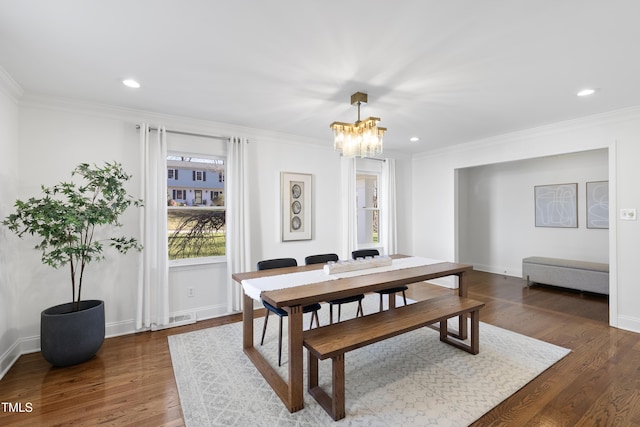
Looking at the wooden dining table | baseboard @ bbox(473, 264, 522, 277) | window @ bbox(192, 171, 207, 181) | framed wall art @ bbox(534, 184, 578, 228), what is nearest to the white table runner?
the wooden dining table

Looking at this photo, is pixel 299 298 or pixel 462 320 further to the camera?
pixel 462 320

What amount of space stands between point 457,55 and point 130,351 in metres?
3.95

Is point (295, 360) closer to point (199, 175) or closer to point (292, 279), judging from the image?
point (292, 279)

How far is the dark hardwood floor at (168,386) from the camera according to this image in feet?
6.49

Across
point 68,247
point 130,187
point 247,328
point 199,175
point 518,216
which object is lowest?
point 247,328

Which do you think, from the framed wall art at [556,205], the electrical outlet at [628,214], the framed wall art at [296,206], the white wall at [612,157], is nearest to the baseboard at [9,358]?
the framed wall art at [296,206]

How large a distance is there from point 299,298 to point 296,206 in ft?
8.38

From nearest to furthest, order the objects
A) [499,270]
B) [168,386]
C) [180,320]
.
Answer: [168,386] → [180,320] → [499,270]

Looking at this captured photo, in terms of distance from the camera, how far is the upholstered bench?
4422mm

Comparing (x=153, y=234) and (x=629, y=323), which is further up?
(x=153, y=234)

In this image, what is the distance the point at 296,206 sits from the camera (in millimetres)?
4508

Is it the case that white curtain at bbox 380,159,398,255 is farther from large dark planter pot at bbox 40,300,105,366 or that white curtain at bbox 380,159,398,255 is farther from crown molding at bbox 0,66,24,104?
crown molding at bbox 0,66,24,104

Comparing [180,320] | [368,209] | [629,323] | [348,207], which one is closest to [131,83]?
[180,320]

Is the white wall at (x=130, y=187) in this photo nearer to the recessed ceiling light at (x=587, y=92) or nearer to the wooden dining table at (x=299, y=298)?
the wooden dining table at (x=299, y=298)
